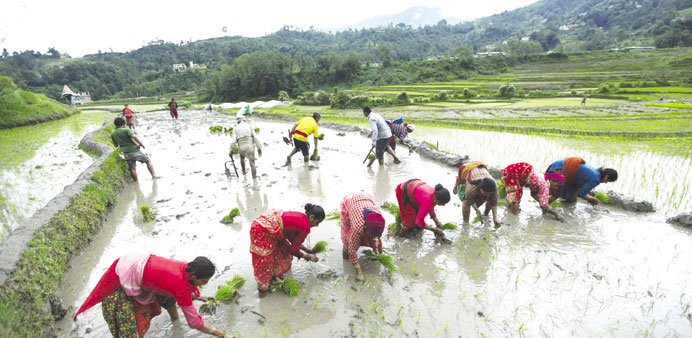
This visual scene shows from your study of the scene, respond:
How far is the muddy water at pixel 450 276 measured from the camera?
3.26 m

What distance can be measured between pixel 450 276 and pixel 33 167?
10.7 meters

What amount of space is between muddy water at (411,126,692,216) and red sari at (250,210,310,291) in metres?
6.06

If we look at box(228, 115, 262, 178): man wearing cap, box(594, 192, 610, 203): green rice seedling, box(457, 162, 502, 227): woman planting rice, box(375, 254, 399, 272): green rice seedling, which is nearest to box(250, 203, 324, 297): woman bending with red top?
box(375, 254, 399, 272): green rice seedling

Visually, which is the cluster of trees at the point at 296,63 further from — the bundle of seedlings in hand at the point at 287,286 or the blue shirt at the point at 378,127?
the bundle of seedlings in hand at the point at 287,286

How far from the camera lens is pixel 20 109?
54.4ft

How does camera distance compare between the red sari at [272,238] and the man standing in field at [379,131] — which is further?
the man standing in field at [379,131]

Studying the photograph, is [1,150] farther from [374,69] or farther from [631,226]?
[374,69]

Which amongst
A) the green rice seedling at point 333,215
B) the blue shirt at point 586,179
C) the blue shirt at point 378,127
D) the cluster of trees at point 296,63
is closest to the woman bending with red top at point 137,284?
the green rice seedling at point 333,215

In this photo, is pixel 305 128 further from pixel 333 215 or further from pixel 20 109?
pixel 20 109

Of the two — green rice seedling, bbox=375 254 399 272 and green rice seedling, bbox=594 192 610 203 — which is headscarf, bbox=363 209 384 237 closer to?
green rice seedling, bbox=375 254 399 272

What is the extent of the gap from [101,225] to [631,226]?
8.67 m

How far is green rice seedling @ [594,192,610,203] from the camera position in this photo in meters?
5.70

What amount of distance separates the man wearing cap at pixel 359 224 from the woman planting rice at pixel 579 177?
Result: 146 inches

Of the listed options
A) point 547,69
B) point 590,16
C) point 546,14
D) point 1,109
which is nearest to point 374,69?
point 547,69
